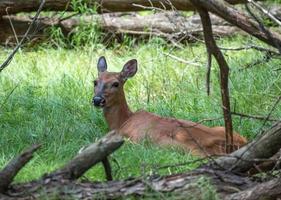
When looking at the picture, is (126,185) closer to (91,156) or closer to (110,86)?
(91,156)

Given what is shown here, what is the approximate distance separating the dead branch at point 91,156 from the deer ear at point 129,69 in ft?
13.2

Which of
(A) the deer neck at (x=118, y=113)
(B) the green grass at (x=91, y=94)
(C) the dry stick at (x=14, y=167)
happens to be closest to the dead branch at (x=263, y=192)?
(C) the dry stick at (x=14, y=167)

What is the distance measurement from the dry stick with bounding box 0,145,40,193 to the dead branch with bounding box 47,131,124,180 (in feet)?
0.67

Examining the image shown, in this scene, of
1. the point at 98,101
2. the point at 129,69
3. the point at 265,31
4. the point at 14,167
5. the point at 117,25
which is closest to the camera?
the point at 14,167

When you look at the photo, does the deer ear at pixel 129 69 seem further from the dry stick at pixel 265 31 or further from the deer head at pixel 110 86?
the dry stick at pixel 265 31

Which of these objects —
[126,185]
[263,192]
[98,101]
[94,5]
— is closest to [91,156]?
[126,185]

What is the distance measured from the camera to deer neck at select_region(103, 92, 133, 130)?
302 inches

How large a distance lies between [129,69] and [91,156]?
4.18m

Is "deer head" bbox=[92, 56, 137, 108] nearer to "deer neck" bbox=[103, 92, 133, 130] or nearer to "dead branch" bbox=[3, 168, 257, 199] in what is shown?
"deer neck" bbox=[103, 92, 133, 130]

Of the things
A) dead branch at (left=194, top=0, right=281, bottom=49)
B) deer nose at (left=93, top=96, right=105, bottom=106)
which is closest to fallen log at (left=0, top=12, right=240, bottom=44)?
deer nose at (left=93, top=96, right=105, bottom=106)

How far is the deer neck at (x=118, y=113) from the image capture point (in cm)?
766

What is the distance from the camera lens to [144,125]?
23.2ft

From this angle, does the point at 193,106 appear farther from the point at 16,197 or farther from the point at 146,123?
the point at 16,197

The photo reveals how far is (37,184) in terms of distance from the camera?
404 centimetres
